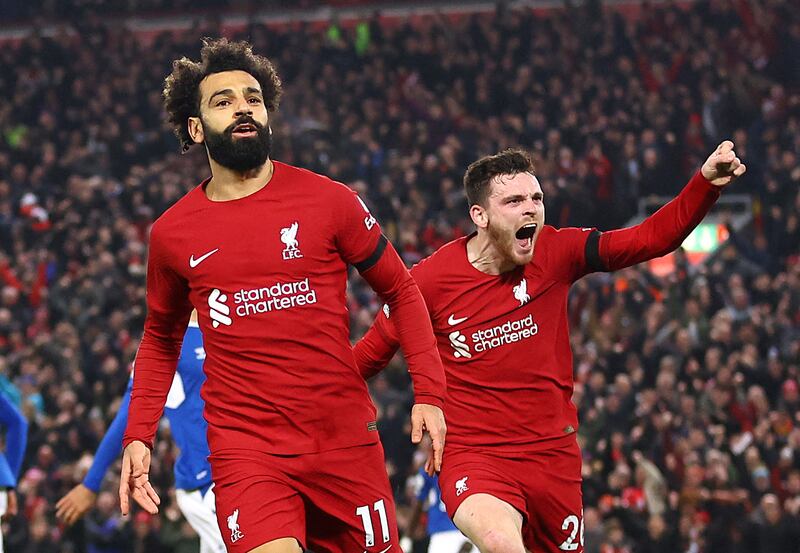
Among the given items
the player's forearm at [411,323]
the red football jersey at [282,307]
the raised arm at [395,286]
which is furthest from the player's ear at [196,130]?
the player's forearm at [411,323]

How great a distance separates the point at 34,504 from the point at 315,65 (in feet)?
38.5

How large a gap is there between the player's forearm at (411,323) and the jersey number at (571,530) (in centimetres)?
145

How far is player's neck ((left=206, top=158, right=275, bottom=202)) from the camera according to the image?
541 cm

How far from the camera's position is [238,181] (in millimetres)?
5422

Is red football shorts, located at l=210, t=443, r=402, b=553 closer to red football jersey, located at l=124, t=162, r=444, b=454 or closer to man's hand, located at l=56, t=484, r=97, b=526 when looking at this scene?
red football jersey, located at l=124, t=162, r=444, b=454

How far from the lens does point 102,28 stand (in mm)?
25562

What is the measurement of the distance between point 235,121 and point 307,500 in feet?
4.50

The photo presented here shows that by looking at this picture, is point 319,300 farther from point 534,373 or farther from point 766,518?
point 766,518

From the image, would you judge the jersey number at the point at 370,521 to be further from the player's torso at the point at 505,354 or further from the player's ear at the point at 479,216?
the player's ear at the point at 479,216

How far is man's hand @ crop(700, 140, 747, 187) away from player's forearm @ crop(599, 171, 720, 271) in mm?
52

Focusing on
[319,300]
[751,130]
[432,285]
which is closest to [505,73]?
[751,130]

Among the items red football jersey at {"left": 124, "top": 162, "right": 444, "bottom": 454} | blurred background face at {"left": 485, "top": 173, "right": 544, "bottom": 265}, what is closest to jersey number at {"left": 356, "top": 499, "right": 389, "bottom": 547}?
red football jersey at {"left": 124, "top": 162, "right": 444, "bottom": 454}

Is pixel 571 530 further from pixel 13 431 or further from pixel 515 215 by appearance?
pixel 13 431

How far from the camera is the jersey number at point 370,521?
5.19 m
